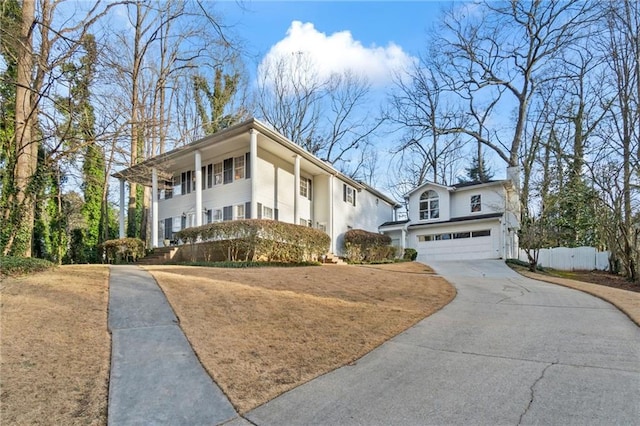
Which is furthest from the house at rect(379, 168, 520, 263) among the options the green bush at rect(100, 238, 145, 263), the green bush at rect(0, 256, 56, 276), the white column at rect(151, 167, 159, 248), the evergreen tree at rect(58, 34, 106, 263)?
the green bush at rect(0, 256, 56, 276)

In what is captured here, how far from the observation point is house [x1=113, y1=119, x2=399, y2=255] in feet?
54.5

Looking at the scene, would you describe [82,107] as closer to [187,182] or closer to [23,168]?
[23,168]

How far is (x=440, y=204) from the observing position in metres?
25.7

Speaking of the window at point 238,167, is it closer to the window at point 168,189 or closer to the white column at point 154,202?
the white column at point 154,202

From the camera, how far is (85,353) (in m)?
4.18

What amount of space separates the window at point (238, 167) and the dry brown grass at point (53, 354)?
37.3 ft

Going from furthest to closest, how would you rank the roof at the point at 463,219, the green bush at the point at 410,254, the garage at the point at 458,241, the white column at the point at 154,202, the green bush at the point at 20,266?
the green bush at the point at 410,254
the garage at the point at 458,241
the roof at the point at 463,219
the white column at the point at 154,202
the green bush at the point at 20,266

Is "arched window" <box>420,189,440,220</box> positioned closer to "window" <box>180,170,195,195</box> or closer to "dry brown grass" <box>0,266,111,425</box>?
"window" <box>180,170,195,195</box>

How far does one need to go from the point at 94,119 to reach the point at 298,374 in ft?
33.2

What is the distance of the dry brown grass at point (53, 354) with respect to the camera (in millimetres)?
3131

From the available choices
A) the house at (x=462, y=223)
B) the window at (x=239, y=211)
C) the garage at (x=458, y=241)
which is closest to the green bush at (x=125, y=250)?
the window at (x=239, y=211)

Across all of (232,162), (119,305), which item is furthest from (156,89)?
(119,305)

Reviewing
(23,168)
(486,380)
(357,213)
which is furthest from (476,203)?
(23,168)

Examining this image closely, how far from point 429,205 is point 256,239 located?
16122 millimetres
